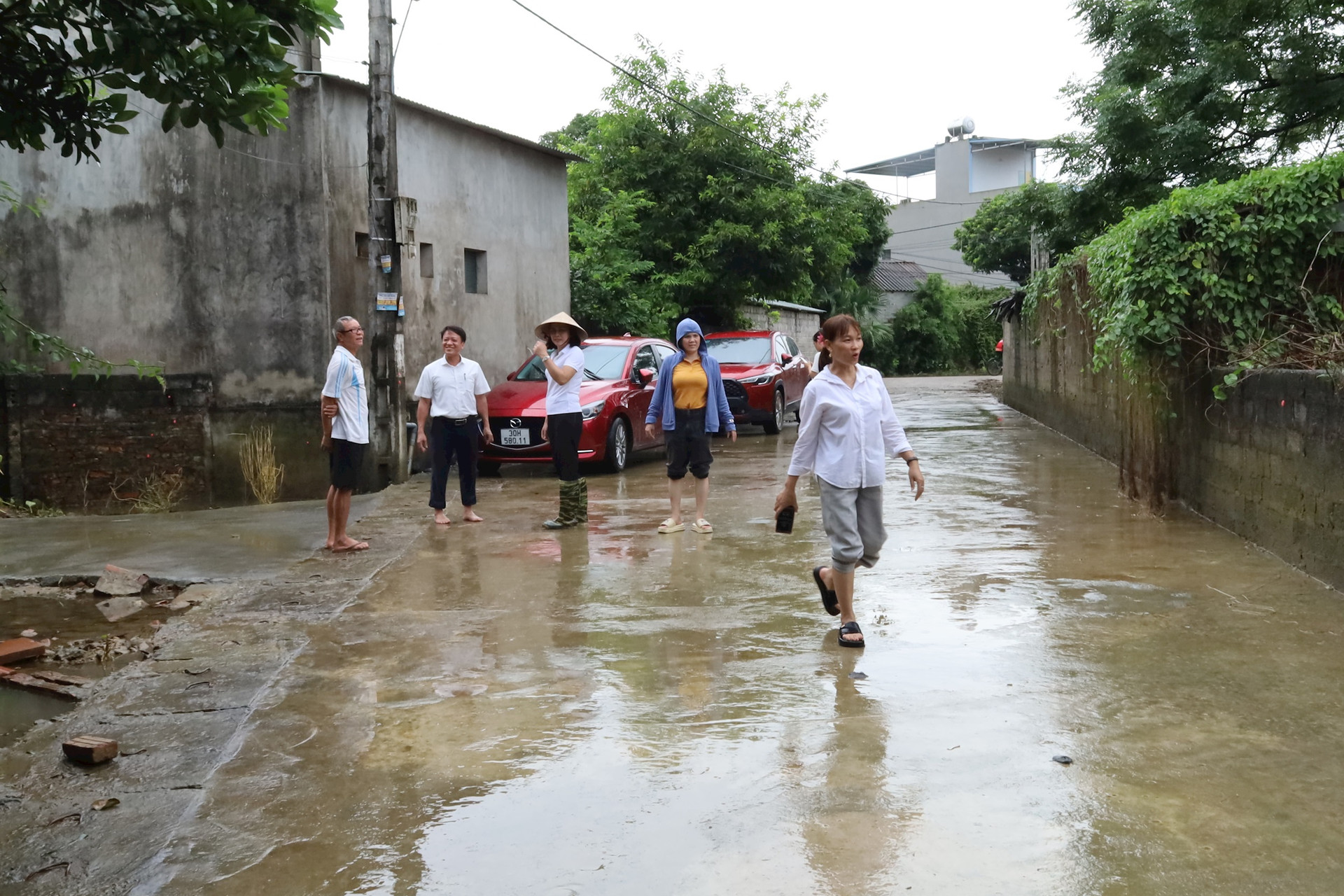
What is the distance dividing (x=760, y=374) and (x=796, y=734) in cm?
1475

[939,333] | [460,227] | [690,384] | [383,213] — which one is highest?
[939,333]

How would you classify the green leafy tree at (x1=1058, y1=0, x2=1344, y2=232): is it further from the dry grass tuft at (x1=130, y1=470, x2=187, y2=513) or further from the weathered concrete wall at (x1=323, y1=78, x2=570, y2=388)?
the dry grass tuft at (x1=130, y1=470, x2=187, y2=513)

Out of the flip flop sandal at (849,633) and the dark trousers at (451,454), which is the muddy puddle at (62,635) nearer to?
the dark trousers at (451,454)

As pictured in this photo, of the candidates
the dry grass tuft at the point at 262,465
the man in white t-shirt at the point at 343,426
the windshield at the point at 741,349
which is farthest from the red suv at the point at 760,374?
the man in white t-shirt at the point at 343,426

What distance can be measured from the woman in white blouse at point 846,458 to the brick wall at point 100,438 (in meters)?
9.25

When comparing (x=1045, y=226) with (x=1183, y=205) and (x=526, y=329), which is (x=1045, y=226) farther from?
(x=1183, y=205)

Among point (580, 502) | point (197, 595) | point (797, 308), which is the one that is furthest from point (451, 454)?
point (797, 308)

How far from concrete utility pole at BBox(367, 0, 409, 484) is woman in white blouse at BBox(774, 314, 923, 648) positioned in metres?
7.54

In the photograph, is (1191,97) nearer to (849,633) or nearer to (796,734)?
(849,633)

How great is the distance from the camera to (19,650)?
6.47 meters

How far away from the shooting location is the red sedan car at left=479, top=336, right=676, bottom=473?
13773 millimetres

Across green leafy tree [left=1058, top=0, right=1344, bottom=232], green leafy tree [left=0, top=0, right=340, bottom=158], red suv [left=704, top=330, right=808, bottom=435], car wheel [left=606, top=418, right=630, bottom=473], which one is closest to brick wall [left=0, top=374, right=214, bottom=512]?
car wheel [left=606, top=418, right=630, bottom=473]

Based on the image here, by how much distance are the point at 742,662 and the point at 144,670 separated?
9.48 feet

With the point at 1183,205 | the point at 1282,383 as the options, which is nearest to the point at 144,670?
the point at 1282,383
